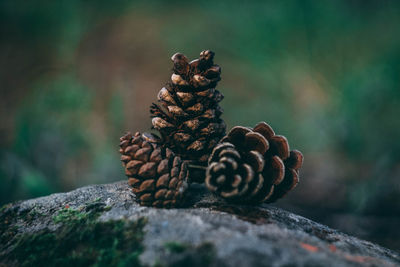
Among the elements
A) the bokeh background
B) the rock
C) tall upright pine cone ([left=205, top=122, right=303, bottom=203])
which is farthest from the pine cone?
the bokeh background

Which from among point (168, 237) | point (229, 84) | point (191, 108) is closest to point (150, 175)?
point (168, 237)

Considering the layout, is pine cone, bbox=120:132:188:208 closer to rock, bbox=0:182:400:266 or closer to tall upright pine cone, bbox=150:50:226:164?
rock, bbox=0:182:400:266

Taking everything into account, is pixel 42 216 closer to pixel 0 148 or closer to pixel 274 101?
pixel 0 148

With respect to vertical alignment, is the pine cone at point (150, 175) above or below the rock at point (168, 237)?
above

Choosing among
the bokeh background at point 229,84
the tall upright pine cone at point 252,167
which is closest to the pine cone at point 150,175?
the tall upright pine cone at point 252,167

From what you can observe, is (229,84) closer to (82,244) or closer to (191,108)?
(191,108)

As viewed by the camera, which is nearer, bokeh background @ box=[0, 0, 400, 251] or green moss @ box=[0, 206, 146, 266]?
green moss @ box=[0, 206, 146, 266]

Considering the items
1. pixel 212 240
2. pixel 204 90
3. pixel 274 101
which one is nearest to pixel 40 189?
pixel 204 90

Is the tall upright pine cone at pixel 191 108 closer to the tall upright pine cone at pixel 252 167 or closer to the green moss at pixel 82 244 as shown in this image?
the tall upright pine cone at pixel 252 167
